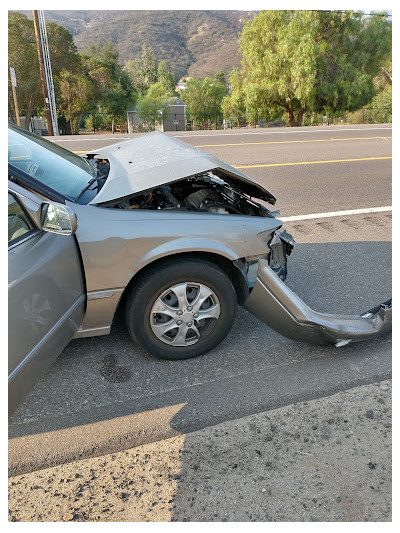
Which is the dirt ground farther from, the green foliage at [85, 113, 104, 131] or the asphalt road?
the green foliage at [85, 113, 104, 131]

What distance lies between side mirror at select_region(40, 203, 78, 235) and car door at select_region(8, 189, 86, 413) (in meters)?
0.06

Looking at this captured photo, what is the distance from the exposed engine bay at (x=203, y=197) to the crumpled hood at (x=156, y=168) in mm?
85

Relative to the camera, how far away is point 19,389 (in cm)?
198

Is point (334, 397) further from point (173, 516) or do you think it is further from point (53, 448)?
point (53, 448)

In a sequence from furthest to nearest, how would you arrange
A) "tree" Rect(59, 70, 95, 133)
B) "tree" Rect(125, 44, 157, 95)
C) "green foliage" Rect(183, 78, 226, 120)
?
"tree" Rect(125, 44, 157, 95) < "green foliage" Rect(183, 78, 226, 120) < "tree" Rect(59, 70, 95, 133)

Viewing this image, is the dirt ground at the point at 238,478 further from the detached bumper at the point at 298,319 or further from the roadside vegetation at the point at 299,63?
the roadside vegetation at the point at 299,63

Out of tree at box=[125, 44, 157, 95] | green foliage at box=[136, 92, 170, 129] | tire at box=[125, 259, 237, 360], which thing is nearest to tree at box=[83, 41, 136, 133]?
green foliage at box=[136, 92, 170, 129]

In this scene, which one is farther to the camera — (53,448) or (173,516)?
(53,448)

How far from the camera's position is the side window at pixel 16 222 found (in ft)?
6.84

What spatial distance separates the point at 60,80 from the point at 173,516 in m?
49.1

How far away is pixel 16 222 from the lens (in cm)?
214

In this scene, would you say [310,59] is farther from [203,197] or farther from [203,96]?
[203,96]

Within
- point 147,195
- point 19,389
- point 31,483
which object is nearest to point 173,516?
point 31,483

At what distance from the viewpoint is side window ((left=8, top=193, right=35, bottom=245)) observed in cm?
209
